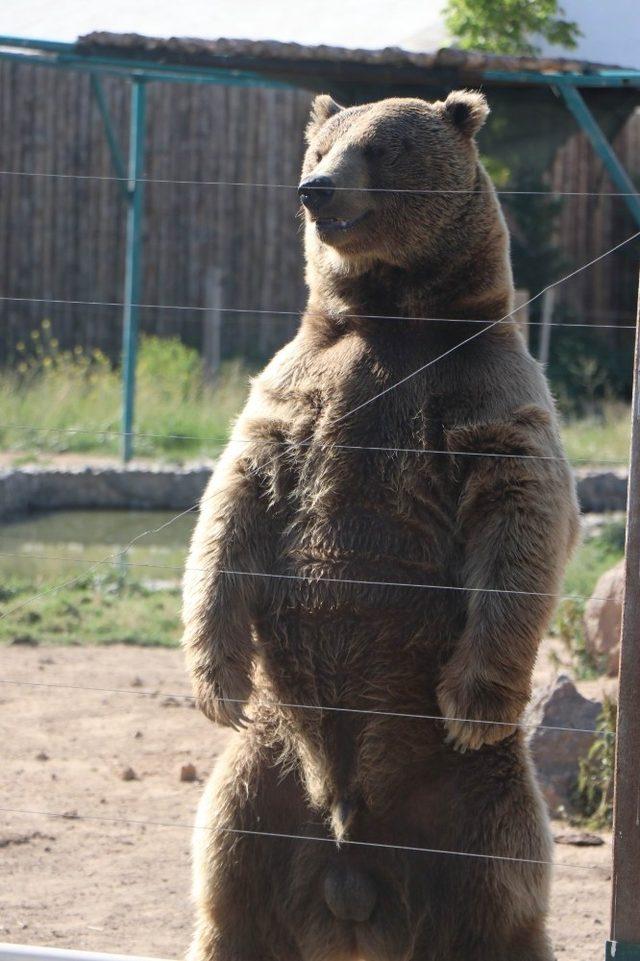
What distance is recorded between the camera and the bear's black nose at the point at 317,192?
10.5 ft

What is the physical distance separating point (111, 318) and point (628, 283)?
20.4ft

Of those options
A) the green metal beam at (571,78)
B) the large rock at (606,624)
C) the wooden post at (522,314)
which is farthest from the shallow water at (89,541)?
the green metal beam at (571,78)

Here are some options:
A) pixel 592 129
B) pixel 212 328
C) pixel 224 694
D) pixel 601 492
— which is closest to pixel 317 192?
pixel 224 694

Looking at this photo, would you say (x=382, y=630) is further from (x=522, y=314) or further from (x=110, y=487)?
(x=110, y=487)

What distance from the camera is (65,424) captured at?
37.4ft

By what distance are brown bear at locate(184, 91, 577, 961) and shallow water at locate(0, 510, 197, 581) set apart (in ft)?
15.1

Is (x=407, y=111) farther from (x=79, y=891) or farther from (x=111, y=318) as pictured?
(x=111, y=318)

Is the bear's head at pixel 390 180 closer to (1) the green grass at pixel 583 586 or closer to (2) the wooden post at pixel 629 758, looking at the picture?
(2) the wooden post at pixel 629 758

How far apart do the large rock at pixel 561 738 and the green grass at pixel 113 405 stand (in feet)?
19.9

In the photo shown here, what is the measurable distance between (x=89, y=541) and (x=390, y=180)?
5897mm

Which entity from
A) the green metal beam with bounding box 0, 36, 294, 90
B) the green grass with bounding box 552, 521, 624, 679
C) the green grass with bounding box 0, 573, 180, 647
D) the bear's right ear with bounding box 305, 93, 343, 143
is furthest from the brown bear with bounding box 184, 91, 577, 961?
the green metal beam with bounding box 0, 36, 294, 90

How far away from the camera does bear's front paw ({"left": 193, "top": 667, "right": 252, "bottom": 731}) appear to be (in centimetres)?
305

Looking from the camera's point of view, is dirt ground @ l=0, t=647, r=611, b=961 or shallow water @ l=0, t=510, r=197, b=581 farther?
shallow water @ l=0, t=510, r=197, b=581

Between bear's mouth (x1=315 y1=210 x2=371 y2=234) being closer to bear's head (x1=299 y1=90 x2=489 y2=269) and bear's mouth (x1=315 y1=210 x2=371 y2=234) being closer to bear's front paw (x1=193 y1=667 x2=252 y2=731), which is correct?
bear's head (x1=299 y1=90 x2=489 y2=269)
